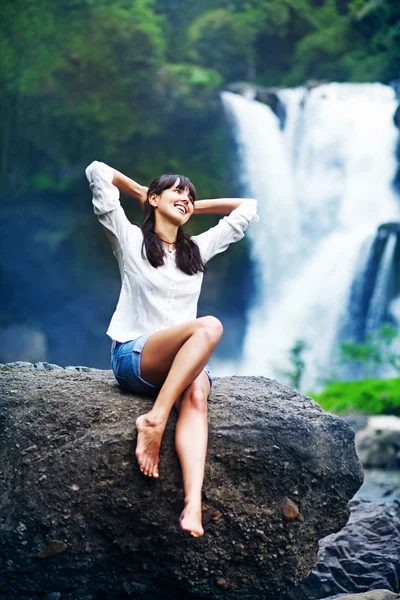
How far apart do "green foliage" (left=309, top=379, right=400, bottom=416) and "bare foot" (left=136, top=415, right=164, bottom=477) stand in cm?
640

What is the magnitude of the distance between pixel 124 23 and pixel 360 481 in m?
11.8

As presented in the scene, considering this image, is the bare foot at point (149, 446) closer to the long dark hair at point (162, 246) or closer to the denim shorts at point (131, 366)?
the denim shorts at point (131, 366)

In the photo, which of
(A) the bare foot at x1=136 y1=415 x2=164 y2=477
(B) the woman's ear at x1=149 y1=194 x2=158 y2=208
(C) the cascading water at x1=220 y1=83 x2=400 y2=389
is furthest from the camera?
(C) the cascading water at x1=220 y1=83 x2=400 y2=389

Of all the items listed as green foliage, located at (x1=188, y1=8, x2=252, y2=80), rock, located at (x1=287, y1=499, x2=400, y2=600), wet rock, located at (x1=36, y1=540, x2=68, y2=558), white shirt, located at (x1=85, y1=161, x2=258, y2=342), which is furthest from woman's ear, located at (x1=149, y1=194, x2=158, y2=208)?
green foliage, located at (x1=188, y1=8, x2=252, y2=80)

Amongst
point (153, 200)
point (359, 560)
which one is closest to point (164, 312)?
point (153, 200)

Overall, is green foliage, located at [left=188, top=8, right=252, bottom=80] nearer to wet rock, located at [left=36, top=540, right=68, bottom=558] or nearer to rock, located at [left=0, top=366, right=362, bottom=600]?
rock, located at [left=0, top=366, right=362, bottom=600]

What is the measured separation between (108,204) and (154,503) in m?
1.16

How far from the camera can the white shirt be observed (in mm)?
2492

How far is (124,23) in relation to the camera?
12352 millimetres

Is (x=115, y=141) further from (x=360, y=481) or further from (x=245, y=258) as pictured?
(x=360, y=481)

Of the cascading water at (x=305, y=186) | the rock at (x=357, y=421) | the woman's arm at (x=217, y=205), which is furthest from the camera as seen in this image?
the cascading water at (x=305, y=186)

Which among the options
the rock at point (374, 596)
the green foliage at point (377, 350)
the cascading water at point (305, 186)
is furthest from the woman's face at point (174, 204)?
the cascading water at point (305, 186)

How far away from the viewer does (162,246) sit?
2.57 m

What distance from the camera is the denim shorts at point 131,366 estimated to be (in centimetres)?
241
